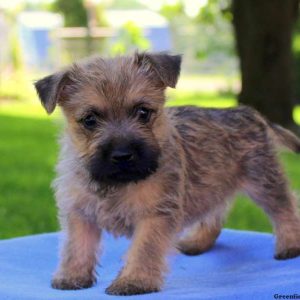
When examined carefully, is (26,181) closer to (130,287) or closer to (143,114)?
(143,114)

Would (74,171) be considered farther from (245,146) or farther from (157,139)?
(245,146)

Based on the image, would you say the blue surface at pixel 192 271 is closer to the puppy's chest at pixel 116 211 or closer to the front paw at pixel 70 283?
the front paw at pixel 70 283

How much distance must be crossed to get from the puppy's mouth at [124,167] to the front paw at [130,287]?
0.55 metres

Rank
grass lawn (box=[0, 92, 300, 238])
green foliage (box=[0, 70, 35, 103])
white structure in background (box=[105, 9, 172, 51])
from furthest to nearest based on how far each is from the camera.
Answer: white structure in background (box=[105, 9, 172, 51]), green foliage (box=[0, 70, 35, 103]), grass lawn (box=[0, 92, 300, 238])

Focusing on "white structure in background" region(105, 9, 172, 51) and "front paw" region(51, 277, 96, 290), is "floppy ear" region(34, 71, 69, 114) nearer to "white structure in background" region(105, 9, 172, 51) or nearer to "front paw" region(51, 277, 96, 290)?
"front paw" region(51, 277, 96, 290)

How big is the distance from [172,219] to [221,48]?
34.4 meters

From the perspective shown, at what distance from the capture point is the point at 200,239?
584 centimetres

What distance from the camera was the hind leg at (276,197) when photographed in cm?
527

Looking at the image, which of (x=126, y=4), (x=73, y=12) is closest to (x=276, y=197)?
(x=73, y=12)

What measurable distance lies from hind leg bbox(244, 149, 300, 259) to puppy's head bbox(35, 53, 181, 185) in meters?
1.06

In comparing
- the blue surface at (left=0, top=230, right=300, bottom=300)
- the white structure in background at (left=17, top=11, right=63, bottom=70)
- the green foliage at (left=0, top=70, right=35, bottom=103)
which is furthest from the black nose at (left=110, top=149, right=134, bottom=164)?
the white structure in background at (left=17, top=11, right=63, bottom=70)

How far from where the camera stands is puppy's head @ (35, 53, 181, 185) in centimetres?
408

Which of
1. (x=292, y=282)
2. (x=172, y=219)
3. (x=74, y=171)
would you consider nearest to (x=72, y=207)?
(x=74, y=171)

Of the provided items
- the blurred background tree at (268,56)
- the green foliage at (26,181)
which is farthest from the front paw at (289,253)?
the blurred background tree at (268,56)
